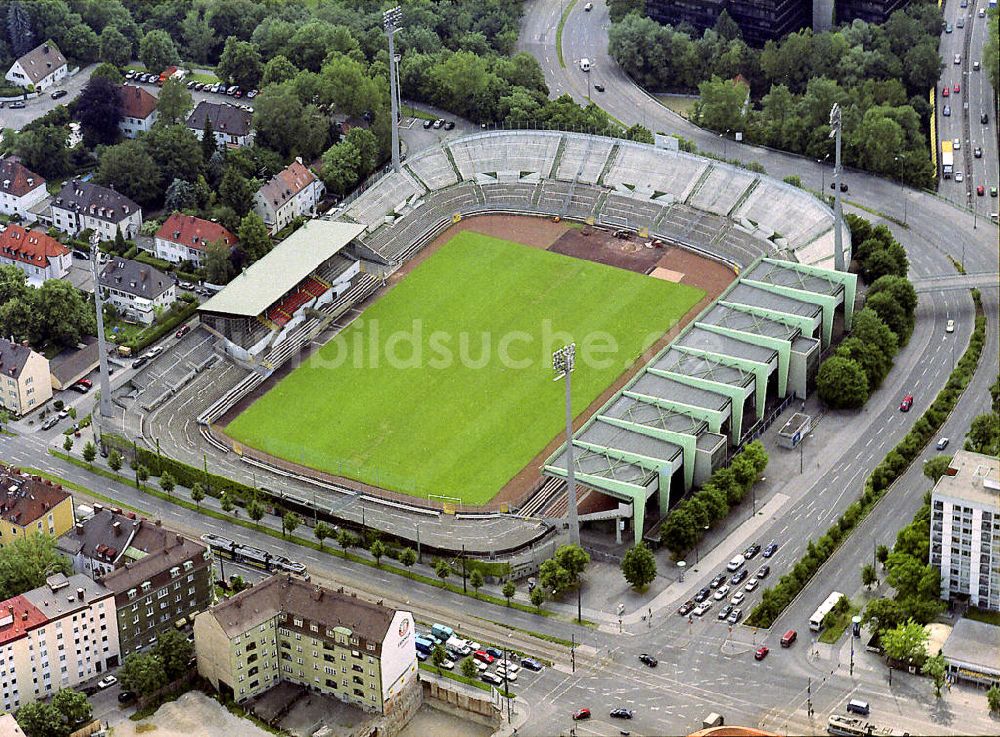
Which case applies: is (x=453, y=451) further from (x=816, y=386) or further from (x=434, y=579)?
(x=816, y=386)

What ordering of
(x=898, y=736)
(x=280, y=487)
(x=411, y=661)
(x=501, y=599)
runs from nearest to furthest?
(x=898, y=736) → (x=411, y=661) → (x=501, y=599) → (x=280, y=487)

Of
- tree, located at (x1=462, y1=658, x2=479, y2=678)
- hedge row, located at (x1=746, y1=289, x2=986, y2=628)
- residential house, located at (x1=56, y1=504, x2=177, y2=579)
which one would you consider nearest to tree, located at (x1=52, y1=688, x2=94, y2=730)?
residential house, located at (x1=56, y1=504, x2=177, y2=579)

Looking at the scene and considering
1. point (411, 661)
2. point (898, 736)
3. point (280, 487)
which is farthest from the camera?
point (280, 487)

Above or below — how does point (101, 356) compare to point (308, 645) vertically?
above

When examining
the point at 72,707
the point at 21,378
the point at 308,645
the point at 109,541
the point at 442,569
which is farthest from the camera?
the point at 21,378

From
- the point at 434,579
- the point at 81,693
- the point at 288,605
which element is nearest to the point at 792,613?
the point at 434,579

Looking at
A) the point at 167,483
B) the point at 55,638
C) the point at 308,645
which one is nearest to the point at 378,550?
the point at 308,645

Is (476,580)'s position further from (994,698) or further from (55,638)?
(994,698)

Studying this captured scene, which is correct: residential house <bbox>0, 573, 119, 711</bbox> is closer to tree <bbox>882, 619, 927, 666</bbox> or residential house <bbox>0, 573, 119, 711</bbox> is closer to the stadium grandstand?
the stadium grandstand

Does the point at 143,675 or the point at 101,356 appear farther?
the point at 101,356
